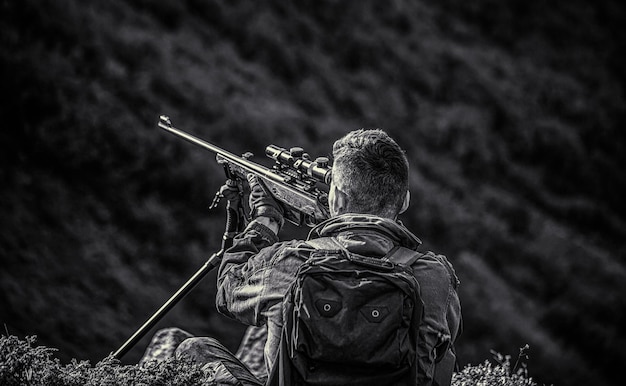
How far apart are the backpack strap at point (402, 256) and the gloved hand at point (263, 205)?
2.08 ft

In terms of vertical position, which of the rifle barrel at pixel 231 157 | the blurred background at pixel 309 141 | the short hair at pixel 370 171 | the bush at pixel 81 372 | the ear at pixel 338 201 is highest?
the blurred background at pixel 309 141

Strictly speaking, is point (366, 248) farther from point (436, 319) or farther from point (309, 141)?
point (309, 141)

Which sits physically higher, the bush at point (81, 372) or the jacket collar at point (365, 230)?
the jacket collar at point (365, 230)

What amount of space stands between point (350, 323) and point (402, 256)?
246 mm

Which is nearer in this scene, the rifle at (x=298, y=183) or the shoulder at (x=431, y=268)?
the shoulder at (x=431, y=268)

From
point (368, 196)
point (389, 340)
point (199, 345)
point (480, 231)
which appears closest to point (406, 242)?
point (368, 196)

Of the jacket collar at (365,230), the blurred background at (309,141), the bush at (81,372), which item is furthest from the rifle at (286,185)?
the blurred background at (309,141)

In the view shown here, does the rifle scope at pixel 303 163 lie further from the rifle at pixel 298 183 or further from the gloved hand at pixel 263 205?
the gloved hand at pixel 263 205

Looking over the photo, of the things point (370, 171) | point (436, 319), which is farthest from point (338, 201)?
point (436, 319)

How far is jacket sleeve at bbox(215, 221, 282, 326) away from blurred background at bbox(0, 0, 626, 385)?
8.28 feet

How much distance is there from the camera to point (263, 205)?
2.45m

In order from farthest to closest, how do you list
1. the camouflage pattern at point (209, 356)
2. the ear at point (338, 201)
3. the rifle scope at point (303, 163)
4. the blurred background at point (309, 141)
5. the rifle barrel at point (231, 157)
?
the blurred background at point (309, 141) → the rifle barrel at point (231, 157) → the rifle scope at point (303, 163) → the camouflage pattern at point (209, 356) → the ear at point (338, 201)

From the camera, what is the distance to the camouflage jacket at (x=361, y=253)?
1834mm

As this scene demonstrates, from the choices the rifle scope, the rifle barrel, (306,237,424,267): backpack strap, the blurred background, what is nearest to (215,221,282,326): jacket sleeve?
(306,237,424,267): backpack strap
